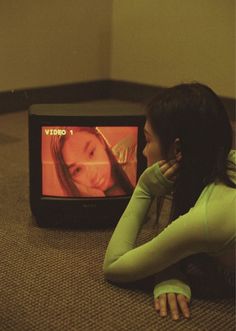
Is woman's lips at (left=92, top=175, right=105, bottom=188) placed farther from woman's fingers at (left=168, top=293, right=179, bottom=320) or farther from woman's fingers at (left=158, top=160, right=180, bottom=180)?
woman's fingers at (left=168, top=293, right=179, bottom=320)

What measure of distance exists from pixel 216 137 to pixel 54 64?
114 inches

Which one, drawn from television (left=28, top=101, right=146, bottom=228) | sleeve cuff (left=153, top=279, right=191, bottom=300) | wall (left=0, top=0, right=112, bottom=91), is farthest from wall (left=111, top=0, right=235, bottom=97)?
sleeve cuff (left=153, top=279, right=191, bottom=300)

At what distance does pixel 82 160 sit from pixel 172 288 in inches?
20.9

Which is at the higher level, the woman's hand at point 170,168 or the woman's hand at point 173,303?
the woman's hand at point 170,168

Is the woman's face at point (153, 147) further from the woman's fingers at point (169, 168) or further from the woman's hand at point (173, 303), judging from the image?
the woman's hand at point (173, 303)

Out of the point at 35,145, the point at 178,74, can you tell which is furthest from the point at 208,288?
the point at 178,74

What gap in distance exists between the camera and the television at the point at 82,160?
159cm

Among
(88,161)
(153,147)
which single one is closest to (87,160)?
(88,161)

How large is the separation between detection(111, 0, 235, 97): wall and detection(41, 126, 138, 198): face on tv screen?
6.69 feet

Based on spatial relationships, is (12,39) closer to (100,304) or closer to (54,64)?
(54,64)

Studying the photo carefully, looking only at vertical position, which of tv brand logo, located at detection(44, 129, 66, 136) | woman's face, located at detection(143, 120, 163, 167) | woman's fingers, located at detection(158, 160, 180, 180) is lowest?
tv brand logo, located at detection(44, 129, 66, 136)

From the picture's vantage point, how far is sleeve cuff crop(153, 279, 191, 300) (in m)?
1.28

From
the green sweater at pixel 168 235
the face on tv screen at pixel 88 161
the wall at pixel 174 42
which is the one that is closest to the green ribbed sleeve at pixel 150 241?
the green sweater at pixel 168 235

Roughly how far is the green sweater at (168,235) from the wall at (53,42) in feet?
8.21
